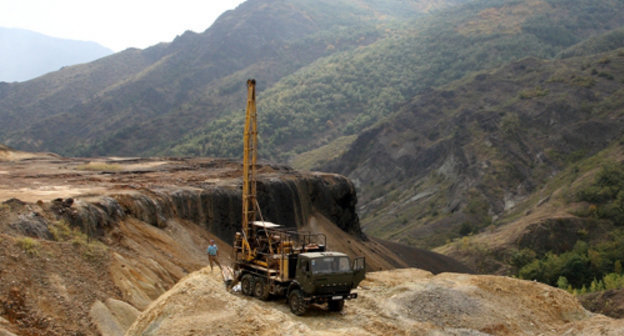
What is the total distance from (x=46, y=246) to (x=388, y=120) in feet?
346

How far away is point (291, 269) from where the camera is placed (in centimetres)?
1869

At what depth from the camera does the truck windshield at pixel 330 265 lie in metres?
17.7

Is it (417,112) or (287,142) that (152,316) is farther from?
(287,142)

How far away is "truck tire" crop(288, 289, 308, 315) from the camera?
704 inches

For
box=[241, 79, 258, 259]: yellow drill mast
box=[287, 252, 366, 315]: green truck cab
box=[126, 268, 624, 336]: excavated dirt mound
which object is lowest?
box=[126, 268, 624, 336]: excavated dirt mound

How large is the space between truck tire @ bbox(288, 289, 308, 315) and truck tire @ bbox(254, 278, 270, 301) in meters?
1.23

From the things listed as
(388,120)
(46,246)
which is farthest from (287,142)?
(46,246)

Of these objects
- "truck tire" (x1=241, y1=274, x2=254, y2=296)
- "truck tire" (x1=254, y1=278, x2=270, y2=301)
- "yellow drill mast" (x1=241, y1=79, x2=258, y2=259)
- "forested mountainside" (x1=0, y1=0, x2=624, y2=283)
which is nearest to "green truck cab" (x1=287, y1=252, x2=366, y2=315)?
"truck tire" (x1=254, y1=278, x2=270, y2=301)

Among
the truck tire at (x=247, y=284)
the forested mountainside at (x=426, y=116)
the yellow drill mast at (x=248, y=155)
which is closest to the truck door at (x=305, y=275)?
the truck tire at (x=247, y=284)

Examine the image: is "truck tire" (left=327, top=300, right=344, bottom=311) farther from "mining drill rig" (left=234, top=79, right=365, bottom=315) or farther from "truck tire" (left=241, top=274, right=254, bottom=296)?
"truck tire" (left=241, top=274, right=254, bottom=296)

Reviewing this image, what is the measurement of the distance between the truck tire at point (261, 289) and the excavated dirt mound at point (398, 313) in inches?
7.9

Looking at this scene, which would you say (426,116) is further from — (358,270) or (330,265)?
(330,265)

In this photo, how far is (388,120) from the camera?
12281 centimetres

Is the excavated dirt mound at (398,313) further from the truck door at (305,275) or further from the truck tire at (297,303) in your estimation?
the truck door at (305,275)
